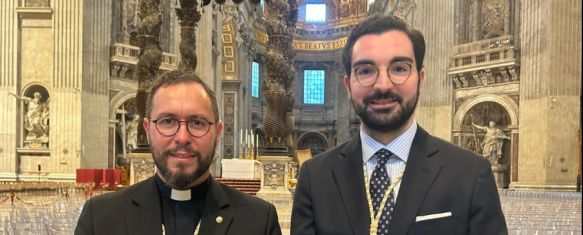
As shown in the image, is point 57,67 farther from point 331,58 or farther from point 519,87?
point 331,58

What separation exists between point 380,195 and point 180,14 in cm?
952

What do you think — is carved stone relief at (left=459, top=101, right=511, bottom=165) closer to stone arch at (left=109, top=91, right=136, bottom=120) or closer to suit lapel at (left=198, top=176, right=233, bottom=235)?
stone arch at (left=109, top=91, right=136, bottom=120)

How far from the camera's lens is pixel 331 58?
158ft

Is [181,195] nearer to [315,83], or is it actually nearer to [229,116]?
[229,116]

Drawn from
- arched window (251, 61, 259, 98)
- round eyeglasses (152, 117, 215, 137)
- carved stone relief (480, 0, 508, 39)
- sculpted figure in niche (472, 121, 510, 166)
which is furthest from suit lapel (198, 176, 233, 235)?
arched window (251, 61, 259, 98)

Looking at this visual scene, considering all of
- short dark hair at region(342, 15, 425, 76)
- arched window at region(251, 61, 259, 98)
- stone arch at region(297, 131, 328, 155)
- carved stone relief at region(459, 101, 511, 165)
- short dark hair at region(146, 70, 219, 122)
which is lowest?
stone arch at region(297, 131, 328, 155)

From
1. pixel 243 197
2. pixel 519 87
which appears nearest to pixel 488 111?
pixel 519 87

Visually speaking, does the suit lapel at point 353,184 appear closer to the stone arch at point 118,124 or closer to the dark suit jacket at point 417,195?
the dark suit jacket at point 417,195

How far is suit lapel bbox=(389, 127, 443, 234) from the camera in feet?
7.80

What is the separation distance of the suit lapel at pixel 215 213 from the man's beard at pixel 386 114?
2.55 feet

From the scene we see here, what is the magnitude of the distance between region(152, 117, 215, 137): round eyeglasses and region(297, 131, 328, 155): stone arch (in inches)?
1807

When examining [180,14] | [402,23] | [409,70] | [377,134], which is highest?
[180,14]

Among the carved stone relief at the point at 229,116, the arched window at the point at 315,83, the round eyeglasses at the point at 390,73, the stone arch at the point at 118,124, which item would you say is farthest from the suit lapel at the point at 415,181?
the arched window at the point at 315,83

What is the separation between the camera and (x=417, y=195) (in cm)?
241
